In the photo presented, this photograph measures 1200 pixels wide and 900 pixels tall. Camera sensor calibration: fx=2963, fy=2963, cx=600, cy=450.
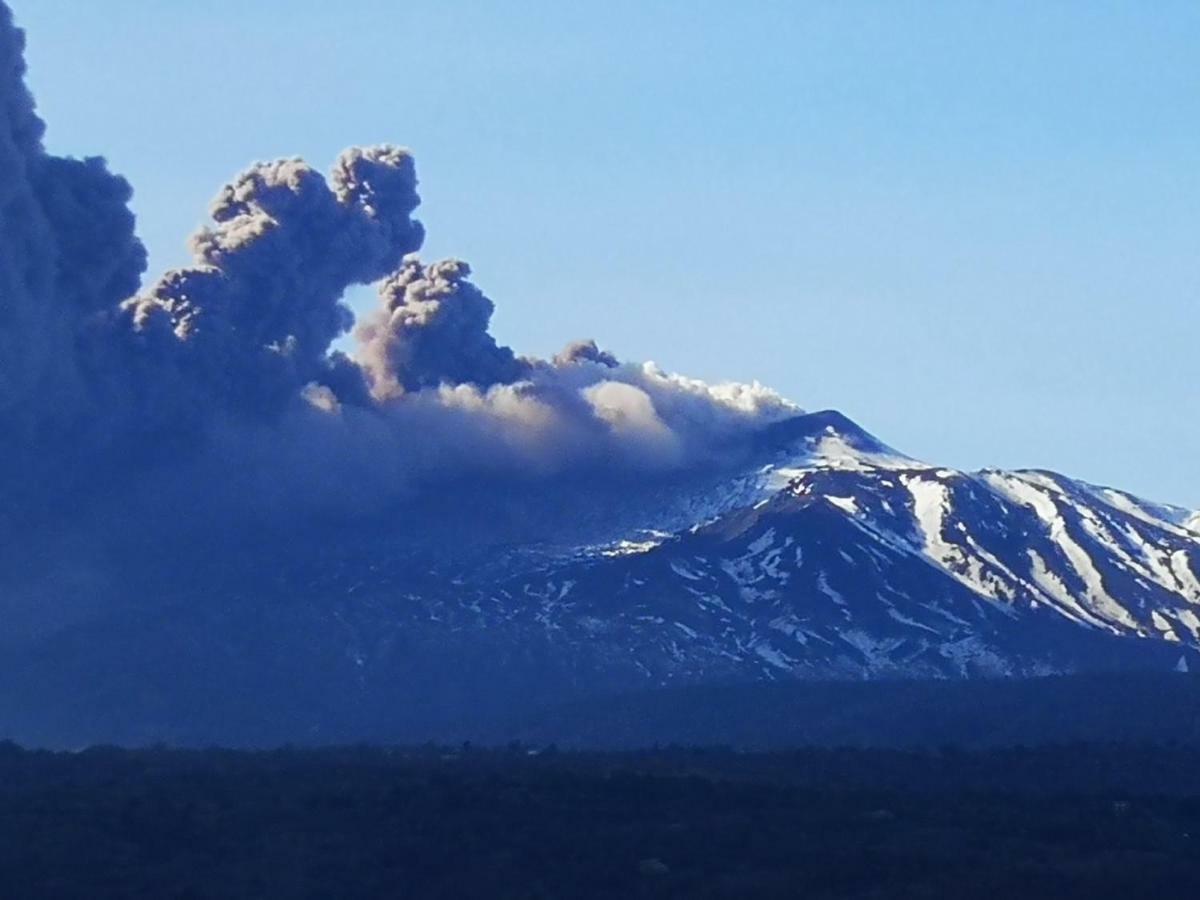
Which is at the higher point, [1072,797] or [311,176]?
[311,176]

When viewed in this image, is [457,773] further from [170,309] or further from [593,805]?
[170,309]

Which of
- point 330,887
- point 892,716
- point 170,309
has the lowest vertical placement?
point 330,887

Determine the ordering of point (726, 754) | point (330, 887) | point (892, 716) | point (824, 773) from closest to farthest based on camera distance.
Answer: point (330, 887) < point (824, 773) < point (726, 754) < point (892, 716)

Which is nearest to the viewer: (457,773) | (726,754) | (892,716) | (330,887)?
(330,887)

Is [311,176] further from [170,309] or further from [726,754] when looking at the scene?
[726,754]

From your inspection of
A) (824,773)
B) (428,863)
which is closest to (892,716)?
(824,773)

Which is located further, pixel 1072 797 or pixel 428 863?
pixel 1072 797
